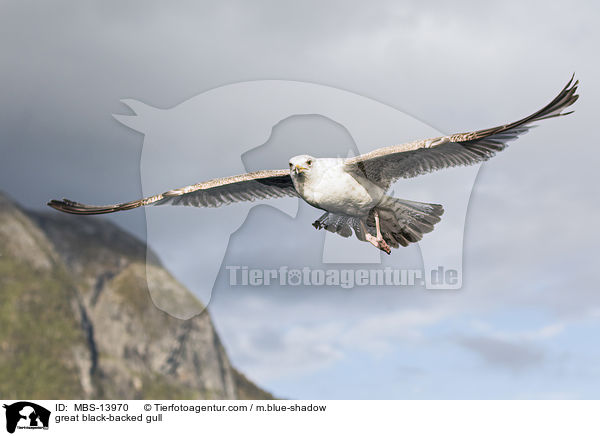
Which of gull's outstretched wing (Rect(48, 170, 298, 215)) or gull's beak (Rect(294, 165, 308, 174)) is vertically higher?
gull's outstretched wing (Rect(48, 170, 298, 215))

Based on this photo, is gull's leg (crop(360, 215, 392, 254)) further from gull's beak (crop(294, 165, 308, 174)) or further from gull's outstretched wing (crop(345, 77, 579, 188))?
gull's beak (crop(294, 165, 308, 174))

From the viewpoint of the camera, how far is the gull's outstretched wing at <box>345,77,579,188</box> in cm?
1168

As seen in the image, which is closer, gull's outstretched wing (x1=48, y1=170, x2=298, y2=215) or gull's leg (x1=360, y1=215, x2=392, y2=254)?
gull's leg (x1=360, y1=215, x2=392, y2=254)

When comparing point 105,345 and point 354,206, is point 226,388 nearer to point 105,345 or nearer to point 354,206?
point 105,345

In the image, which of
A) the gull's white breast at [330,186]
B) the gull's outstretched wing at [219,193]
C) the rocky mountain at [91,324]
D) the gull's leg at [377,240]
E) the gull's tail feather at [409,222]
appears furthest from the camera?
the rocky mountain at [91,324]

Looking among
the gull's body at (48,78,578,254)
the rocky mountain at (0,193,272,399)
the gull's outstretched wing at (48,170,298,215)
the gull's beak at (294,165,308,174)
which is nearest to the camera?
the gull's body at (48,78,578,254)

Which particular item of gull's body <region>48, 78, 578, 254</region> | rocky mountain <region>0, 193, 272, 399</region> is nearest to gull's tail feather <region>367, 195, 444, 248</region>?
gull's body <region>48, 78, 578, 254</region>

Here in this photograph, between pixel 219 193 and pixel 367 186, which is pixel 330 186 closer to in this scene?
pixel 367 186

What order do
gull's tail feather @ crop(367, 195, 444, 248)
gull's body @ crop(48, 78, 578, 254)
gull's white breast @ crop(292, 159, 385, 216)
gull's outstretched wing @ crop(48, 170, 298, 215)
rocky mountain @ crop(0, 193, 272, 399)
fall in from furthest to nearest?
rocky mountain @ crop(0, 193, 272, 399) < gull's tail feather @ crop(367, 195, 444, 248) < gull's outstretched wing @ crop(48, 170, 298, 215) < gull's white breast @ crop(292, 159, 385, 216) < gull's body @ crop(48, 78, 578, 254)
